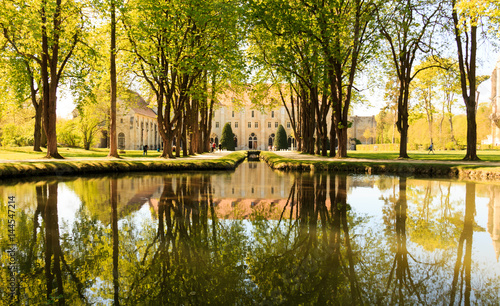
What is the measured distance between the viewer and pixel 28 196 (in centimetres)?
865

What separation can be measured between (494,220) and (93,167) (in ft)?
47.0

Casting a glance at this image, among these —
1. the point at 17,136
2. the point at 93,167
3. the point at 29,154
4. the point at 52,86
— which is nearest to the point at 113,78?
the point at 52,86

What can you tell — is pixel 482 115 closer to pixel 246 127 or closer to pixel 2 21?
pixel 246 127

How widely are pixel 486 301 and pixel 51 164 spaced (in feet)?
50.2

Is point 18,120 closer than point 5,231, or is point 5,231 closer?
point 5,231

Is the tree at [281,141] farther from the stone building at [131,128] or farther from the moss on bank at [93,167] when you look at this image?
the moss on bank at [93,167]

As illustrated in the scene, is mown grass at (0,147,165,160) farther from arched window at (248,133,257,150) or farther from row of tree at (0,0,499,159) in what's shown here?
arched window at (248,133,257,150)

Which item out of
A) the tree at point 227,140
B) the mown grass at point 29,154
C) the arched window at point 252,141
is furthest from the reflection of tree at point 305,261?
the arched window at point 252,141

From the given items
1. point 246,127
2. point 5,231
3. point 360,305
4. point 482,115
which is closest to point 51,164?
point 5,231

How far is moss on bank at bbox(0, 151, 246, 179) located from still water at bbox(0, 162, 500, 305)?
6236 mm

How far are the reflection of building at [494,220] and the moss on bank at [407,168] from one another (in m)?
5.00

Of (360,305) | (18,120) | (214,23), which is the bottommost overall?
(360,305)

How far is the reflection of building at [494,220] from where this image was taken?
491 centimetres

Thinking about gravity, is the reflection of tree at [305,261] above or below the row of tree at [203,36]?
Answer: below
